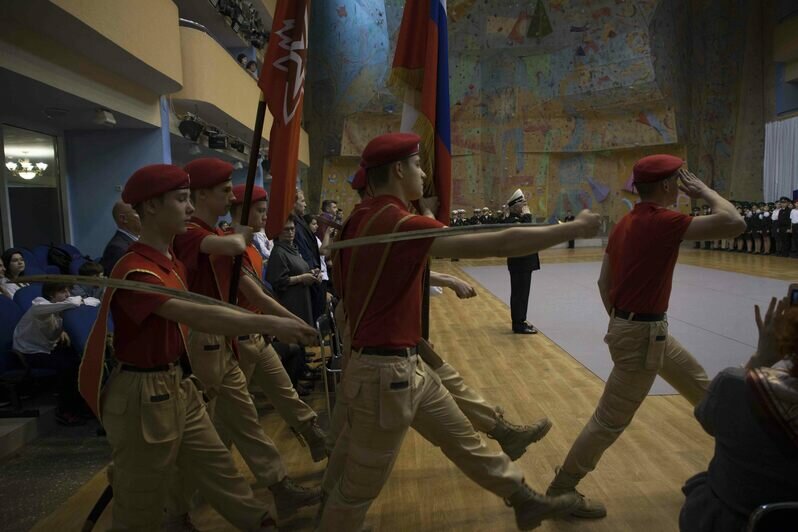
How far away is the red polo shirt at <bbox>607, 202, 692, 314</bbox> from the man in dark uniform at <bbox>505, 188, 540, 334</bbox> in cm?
459

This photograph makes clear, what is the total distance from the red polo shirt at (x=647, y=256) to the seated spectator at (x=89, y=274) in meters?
3.55

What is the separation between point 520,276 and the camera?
7699mm

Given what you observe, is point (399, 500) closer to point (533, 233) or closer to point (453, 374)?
point (453, 374)

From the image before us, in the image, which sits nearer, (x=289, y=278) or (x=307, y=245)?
(x=289, y=278)

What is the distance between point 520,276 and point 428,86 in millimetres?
4567

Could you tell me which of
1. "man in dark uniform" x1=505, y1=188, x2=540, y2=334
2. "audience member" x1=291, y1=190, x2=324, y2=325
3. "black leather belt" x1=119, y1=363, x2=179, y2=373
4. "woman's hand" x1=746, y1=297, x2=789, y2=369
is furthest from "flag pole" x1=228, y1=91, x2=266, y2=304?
"man in dark uniform" x1=505, y1=188, x2=540, y2=334

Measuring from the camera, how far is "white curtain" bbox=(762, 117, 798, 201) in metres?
21.9

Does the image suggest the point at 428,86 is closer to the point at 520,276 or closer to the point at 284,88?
the point at 284,88

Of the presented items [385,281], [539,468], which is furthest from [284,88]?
[539,468]

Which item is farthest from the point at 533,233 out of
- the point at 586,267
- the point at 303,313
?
the point at 586,267

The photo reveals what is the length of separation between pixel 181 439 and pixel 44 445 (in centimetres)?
263

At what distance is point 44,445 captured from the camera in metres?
4.30

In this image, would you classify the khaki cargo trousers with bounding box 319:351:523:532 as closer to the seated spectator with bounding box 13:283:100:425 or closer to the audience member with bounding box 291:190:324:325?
the seated spectator with bounding box 13:283:100:425

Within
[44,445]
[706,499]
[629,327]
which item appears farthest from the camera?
[44,445]
